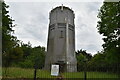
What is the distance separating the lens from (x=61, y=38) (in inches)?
1027

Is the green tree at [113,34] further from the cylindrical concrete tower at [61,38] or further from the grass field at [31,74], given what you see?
the cylindrical concrete tower at [61,38]

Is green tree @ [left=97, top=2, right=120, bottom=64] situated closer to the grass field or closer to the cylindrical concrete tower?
the grass field

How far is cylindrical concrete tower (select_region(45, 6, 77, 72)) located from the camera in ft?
81.4

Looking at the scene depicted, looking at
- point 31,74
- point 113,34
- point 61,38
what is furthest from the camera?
point 61,38

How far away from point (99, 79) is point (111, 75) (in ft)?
2.81

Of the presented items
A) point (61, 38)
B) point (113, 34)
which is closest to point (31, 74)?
point (113, 34)

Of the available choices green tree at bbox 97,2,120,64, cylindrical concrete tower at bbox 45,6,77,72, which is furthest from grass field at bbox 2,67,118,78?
cylindrical concrete tower at bbox 45,6,77,72

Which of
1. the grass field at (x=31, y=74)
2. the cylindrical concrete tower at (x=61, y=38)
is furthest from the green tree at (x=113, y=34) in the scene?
the cylindrical concrete tower at (x=61, y=38)

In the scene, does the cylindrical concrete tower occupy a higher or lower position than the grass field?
higher

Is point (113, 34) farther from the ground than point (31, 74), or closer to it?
farther from the ground

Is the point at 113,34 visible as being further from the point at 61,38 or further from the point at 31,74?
the point at 61,38

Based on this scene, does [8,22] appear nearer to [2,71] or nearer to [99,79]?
[2,71]

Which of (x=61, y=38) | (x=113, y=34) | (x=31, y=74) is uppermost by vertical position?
(x=61, y=38)

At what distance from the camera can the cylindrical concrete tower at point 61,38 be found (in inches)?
976
